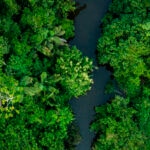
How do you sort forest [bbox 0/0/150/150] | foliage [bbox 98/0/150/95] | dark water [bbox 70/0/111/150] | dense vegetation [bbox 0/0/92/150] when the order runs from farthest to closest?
dark water [bbox 70/0/111/150] < foliage [bbox 98/0/150/95] < forest [bbox 0/0/150/150] < dense vegetation [bbox 0/0/92/150]

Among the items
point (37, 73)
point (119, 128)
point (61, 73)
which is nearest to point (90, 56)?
point (61, 73)

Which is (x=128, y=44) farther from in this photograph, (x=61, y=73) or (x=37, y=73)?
(x=37, y=73)

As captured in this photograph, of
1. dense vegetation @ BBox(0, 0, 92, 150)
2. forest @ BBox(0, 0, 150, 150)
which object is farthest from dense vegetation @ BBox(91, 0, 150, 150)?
dense vegetation @ BBox(0, 0, 92, 150)

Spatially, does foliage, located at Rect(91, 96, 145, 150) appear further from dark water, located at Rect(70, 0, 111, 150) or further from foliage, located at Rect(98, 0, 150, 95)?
dark water, located at Rect(70, 0, 111, 150)

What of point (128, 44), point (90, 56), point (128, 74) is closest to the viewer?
point (128, 44)

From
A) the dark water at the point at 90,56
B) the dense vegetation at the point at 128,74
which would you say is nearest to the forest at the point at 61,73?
the dense vegetation at the point at 128,74

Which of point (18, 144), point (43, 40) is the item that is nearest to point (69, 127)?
point (18, 144)
